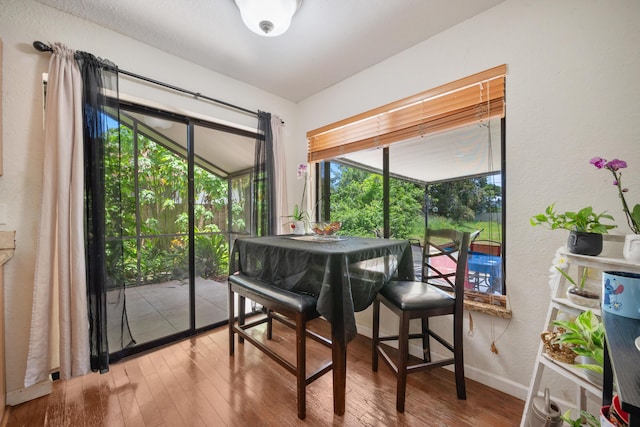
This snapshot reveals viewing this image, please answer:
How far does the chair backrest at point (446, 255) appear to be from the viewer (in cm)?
151

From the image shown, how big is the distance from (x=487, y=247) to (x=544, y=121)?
85 centimetres

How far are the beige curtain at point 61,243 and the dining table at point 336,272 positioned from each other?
1049mm

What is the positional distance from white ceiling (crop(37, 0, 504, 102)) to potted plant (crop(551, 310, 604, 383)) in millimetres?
1919

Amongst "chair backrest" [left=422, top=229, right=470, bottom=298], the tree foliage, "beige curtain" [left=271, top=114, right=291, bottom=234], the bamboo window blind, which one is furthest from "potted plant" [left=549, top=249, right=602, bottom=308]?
the tree foliage

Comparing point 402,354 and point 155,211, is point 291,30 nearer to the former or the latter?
point 155,211

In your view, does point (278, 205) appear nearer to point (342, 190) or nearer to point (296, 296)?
point (342, 190)

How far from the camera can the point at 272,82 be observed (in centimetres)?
264

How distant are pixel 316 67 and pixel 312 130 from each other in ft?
2.21

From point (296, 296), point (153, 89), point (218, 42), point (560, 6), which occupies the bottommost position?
point (296, 296)

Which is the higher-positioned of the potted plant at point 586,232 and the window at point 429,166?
the window at point 429,166

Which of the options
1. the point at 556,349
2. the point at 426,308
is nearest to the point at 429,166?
the point at 426,308

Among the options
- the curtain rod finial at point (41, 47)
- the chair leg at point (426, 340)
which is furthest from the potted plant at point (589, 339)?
the curtain rod finial at point (41, 47)

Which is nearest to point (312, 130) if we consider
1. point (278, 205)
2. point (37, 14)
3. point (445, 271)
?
point (278, 205)

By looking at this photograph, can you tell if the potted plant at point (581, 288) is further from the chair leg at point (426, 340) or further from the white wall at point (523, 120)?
the chair leg at point (426, 340)
